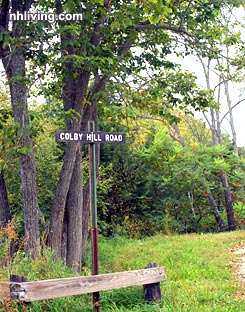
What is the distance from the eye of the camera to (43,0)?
9133 millimetres

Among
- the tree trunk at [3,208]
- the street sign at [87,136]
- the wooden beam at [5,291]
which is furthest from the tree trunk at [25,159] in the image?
the wooden beam at [5,291]

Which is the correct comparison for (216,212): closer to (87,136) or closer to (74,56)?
(74,56)

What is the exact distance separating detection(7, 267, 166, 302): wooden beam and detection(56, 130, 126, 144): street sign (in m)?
1.73

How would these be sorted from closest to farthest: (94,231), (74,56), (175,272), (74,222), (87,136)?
1. (94,231)
2. (87,136)
3. (74,56)
4. (175,272)
5. (74,222)

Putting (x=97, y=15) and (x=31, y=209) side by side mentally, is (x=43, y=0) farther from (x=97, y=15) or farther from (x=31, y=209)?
(x=31, y=209)

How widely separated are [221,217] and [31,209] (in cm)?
1063

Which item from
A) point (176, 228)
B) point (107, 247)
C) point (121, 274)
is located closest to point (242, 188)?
point (176, 228)

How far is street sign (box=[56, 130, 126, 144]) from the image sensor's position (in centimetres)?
670

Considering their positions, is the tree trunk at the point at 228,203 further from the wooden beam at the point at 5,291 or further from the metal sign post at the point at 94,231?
the wooden beam at the point at 5,291

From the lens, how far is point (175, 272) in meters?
9.80

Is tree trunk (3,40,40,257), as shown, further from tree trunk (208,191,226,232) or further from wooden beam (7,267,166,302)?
tree trunk (208,191,226,232)

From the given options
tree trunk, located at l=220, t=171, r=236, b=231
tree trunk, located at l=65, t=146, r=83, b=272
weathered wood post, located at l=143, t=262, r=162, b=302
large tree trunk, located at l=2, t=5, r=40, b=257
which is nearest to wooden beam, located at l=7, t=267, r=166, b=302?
weathered wood post, located at l=143, t=262, r=162, b=302

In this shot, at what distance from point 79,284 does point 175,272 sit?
3.92 m

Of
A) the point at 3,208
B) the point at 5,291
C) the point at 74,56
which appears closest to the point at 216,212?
the point at 3,208
